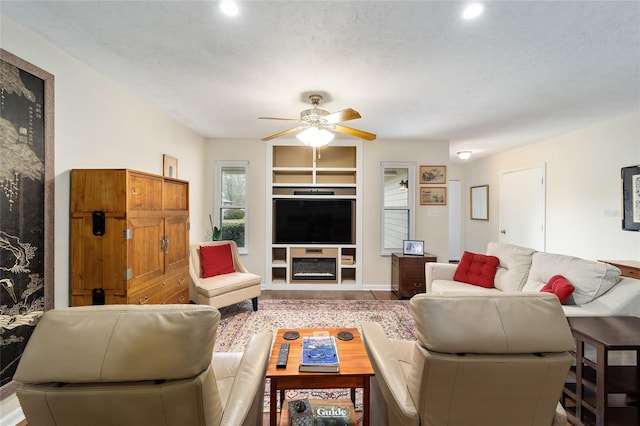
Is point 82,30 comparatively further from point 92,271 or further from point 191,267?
point 191,267

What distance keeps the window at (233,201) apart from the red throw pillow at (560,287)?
3.91 metres

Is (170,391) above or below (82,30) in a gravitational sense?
below

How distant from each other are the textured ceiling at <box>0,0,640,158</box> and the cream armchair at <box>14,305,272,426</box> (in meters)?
1.69

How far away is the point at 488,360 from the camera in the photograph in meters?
1.02

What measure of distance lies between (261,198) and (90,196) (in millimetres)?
2626

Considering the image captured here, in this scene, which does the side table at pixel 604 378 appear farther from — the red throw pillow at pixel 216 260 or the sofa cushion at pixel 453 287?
the red throw pillow at pixel 216 260

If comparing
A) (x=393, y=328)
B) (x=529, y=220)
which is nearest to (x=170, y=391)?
(x=393, y=328)

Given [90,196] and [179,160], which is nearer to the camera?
[90,196]

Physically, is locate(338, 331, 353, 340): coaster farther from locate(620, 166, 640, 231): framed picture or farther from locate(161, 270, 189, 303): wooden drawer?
locate(620, 166, 640, 231): framed picture

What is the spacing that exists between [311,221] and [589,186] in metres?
3.97

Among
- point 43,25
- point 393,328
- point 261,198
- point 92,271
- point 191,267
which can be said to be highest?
point 43,25

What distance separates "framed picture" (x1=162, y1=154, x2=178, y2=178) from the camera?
3.39 m

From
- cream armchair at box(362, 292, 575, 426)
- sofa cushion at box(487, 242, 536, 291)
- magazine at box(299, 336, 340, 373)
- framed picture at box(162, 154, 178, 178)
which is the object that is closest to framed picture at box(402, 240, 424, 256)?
sofa cushion at box(487, 242, 536, 291)

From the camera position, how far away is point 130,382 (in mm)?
890
